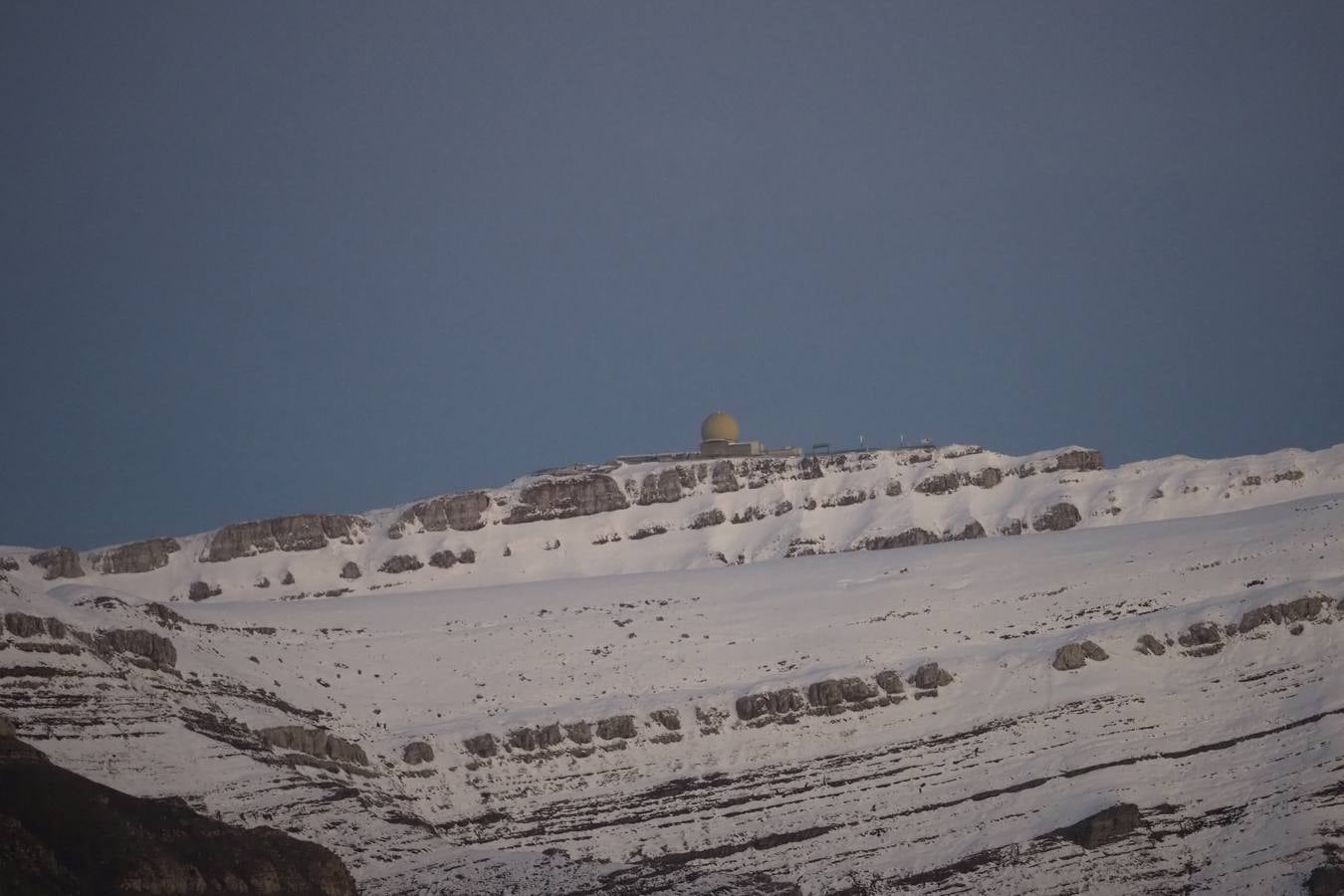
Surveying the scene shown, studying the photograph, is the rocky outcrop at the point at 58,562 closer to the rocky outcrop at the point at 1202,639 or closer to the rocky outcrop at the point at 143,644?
the rocky outcrop at the point at 143,644

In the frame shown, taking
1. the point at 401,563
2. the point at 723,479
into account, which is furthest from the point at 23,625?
the point at 723,479

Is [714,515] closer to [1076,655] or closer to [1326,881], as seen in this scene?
[1076,655]

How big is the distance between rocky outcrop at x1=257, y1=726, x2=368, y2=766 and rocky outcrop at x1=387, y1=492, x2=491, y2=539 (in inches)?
1896

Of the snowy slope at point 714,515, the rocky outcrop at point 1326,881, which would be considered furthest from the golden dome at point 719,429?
the rocky outcrop at point 1326,881

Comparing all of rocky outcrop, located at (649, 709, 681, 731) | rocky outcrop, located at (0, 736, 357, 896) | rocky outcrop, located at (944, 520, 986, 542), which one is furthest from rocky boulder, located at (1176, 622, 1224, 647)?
rocky outcrop, located at (0, 736, 357, 896)

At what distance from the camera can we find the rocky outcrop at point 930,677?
359ft

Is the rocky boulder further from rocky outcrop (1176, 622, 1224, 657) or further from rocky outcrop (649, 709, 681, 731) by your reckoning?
rocky outcrop (649, 709, 681, 731)

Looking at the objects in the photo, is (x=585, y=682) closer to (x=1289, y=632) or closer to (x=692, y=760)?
(x=692, y=760)

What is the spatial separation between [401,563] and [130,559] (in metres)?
18.2

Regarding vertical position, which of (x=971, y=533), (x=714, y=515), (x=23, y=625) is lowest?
(x=971, y=533)

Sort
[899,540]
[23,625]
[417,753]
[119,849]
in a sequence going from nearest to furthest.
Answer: [119,849]
[23,625]
[417,753]
[899,540]

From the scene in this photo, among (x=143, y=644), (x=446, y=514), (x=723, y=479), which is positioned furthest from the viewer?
(x=723, y=479)

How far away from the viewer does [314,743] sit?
95500 millimetres

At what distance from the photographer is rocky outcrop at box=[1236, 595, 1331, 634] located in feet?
367
